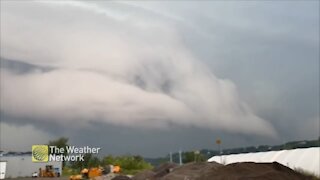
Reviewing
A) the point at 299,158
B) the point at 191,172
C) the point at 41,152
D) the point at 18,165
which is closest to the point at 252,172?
the point at 191,172

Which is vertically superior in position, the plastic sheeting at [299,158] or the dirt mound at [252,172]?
the plastic sheeting at [299,158]

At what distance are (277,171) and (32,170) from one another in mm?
42090

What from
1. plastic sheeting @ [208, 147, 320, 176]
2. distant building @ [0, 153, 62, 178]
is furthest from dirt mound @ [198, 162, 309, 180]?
distant building @ [0, 153, 62, 178]

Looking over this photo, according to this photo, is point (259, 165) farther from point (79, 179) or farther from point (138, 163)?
point (138, 163)

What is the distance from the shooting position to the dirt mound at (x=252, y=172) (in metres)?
14.0

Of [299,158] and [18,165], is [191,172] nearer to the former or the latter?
[299,158]

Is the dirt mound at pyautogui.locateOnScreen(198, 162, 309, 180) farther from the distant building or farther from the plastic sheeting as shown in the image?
the distant building

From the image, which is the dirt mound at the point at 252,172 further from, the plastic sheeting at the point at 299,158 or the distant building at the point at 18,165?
the distant building at the point at 18,165

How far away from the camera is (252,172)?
14.6 meters

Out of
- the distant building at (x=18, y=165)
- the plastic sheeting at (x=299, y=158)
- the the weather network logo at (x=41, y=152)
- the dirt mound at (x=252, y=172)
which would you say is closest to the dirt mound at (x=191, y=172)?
the dirt mound at (x=252, y=172)

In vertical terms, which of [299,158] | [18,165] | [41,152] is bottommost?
[299,158]

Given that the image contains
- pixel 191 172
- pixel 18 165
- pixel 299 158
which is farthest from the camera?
pixel 18 165

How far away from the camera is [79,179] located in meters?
36.7

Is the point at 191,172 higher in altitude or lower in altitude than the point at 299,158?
lower
